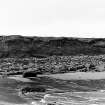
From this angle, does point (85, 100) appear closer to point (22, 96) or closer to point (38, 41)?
point (22, 96)

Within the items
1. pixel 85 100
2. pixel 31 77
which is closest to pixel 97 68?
pixel 31 77

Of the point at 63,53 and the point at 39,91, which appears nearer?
the point at 39,91

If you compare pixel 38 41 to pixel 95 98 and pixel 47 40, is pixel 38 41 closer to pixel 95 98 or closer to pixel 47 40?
pixel 47 40

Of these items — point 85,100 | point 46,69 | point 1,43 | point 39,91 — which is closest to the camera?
point 85,100

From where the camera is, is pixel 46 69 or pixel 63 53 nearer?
pixel 46 69

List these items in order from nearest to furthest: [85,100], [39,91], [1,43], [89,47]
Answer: [85,100], [39,91], [1,43], [89,47]

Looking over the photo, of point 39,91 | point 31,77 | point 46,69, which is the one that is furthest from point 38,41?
point 39,91
